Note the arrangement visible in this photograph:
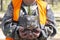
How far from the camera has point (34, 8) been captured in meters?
2.72

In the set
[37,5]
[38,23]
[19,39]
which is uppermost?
[37,5]

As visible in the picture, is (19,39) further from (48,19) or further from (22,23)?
(48,19)

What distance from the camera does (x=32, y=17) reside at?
104 inches

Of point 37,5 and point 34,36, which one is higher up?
point 37,5

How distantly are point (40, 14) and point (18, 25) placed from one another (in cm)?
26

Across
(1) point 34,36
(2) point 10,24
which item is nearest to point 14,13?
(2) point 10,24

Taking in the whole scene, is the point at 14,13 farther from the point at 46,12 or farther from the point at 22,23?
the point at 46,12

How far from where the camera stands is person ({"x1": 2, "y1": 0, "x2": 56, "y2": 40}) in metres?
2.68

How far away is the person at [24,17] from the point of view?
8.79 feet

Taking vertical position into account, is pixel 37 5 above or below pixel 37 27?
above

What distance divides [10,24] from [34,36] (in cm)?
29

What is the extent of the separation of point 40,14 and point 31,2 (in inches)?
6.2

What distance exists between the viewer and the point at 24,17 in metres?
2.65

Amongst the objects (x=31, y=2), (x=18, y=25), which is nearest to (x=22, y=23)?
(x=18, y=25)
